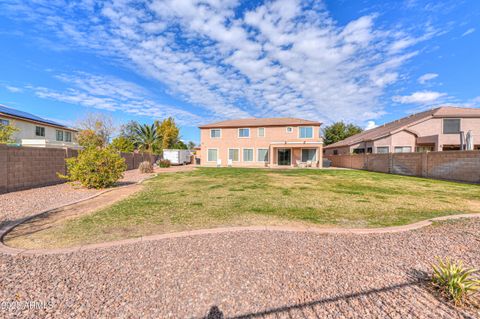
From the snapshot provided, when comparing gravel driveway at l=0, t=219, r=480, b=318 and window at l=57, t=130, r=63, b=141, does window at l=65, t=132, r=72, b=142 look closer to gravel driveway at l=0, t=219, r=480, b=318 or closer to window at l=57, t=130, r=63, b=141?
window at l=57, t=130, r=63, b=141

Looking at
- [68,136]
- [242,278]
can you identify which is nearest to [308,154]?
[242,278]

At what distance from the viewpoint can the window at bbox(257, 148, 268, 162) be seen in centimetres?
2759

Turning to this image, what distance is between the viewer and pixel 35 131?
2425cm

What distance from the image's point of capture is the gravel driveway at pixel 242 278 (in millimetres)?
2127

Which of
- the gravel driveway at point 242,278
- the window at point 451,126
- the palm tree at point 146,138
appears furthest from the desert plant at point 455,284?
the palm tree at point 146,138

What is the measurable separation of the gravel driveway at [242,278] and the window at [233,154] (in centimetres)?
2477

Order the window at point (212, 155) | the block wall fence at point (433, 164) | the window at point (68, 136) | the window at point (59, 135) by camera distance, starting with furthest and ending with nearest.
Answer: the window at point (68, 136) < the window at point (212, 155) < the window at point (59, 135) < the block wall fence at point (433, 164)

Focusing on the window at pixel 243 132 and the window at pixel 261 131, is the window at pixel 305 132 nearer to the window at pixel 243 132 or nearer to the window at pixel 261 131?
the window at pixel 261 131

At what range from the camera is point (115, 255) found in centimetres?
319

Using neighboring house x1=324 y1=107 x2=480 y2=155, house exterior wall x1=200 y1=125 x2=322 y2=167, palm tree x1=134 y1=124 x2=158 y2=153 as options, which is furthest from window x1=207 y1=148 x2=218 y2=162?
neighboring house x1=324 y1=107 x2=480 y2=155

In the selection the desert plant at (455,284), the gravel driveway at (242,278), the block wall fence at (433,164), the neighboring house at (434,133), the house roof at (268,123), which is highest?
the house roof at (268,123)

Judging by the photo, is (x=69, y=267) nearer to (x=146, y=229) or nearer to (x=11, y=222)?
(x=146, y=229)

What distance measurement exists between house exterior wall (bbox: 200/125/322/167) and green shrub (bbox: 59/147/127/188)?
733 inches

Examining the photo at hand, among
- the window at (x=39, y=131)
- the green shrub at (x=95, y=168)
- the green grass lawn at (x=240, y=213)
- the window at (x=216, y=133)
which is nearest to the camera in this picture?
the green grass lawn at (x=240, y=213)
